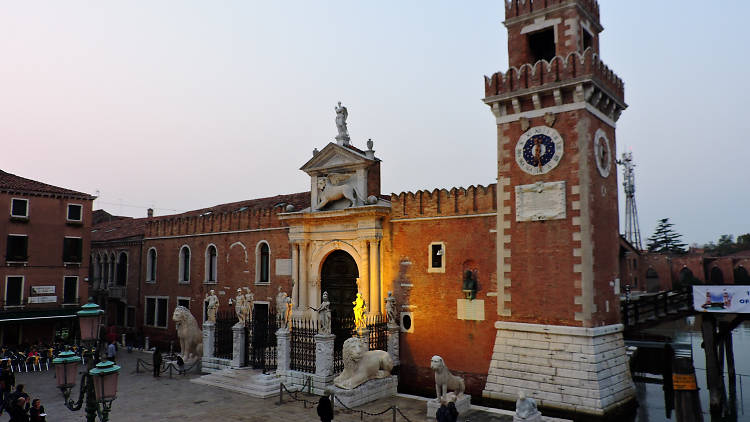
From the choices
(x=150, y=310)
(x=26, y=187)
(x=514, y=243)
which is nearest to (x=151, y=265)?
(x=150, y=310)

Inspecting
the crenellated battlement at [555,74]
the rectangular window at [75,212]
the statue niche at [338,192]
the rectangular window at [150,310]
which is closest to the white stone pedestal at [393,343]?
the statue niche at [338,192]

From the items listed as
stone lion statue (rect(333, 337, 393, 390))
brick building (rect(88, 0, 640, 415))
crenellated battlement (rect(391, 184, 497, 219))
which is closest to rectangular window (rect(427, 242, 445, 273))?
brick building (rect(88, 0, 640, 415))

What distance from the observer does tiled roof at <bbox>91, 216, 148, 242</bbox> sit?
34.2 metres

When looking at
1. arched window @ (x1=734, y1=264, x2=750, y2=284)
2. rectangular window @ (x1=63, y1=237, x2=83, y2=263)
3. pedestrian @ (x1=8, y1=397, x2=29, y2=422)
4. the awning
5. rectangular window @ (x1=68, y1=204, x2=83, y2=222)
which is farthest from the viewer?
arched window @ (x1=734, y1=264, x2=750, y2=284)

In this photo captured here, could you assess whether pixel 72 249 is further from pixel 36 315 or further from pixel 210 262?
pixel 210 262

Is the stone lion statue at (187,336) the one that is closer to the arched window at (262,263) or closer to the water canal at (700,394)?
the arched window at (262,263)

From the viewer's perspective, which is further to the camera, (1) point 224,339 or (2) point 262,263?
(2) point 262,263

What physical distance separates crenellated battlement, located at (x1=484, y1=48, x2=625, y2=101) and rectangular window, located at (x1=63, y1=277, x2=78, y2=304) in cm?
2371

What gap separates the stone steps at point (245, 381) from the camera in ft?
59.8

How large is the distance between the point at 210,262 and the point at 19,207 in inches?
384

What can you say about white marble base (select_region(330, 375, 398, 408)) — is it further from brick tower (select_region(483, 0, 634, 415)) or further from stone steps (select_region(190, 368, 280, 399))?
brick tower (select_region(483, 0, 634, 415))

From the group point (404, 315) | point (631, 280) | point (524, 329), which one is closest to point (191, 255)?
point (404, 315)

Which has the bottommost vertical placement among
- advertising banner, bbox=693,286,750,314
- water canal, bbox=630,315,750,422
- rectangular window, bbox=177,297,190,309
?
water canal, bbox=630,315,750,422

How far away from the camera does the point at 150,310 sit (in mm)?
30938
